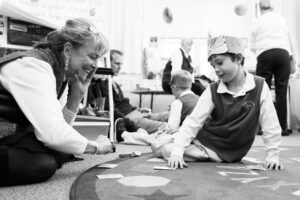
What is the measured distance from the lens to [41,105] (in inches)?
41.8

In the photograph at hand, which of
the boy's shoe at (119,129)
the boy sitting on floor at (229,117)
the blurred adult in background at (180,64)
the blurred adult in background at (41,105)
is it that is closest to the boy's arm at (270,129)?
the boy sitting on floor at (229,117)

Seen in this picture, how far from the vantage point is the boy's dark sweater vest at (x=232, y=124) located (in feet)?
4.99

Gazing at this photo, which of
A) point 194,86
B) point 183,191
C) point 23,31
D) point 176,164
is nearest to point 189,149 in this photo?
point 176,164

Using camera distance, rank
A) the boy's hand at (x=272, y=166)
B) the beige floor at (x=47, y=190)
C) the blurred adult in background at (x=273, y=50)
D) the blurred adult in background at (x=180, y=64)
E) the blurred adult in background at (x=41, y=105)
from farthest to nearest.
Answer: the blurred adult in background at (x=180, y=64) < the blurred adult in background at (x=273, y=50) < the boy's hand at (x=272, y=166) < the blurred adult in background at (x=41, y=105) < the beige floor at (x=47, y=190)

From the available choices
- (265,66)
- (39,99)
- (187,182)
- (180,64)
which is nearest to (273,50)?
(265,66)

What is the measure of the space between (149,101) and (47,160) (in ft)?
11.4

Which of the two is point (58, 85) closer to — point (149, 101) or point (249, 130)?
point (249, 130)

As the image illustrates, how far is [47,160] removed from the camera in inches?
45.0

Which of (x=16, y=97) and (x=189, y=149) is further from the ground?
(x=16, y=97)

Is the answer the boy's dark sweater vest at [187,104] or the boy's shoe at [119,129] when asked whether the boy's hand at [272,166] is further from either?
the boy's shoe at [119,129]

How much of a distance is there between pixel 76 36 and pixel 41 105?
0.91ft

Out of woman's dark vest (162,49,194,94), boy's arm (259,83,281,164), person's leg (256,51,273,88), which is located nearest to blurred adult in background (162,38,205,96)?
woman's dark vest (162,49,194,94)

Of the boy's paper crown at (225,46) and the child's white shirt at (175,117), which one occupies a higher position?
the boy's paper crown at (225,46)

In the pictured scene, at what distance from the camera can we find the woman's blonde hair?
1.20 meters
